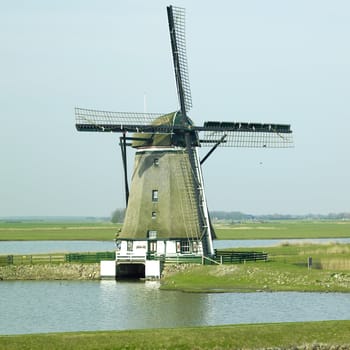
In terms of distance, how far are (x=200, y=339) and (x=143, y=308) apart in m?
14.3

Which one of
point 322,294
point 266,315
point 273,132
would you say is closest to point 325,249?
point 273,132

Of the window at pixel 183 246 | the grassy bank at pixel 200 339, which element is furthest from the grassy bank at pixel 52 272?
the grassy bank at pixel 200 339

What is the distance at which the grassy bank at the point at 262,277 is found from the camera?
167 ft

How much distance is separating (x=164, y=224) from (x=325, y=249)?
64.4 ft

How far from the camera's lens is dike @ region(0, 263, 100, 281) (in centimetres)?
6147

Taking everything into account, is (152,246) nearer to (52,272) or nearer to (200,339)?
(52,272)

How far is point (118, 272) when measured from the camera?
6134 centimetres

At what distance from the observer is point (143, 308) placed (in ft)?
148

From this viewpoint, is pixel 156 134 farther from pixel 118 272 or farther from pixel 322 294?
pixel 322 294

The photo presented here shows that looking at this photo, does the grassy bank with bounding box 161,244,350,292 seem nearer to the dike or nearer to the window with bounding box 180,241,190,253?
the window with bounding box 180,241,190,253

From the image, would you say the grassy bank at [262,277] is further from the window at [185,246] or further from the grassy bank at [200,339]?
the grassy bank at [200,339]

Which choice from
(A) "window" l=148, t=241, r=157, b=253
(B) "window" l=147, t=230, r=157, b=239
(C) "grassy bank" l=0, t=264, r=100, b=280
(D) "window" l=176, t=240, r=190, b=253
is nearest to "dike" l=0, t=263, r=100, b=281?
(C) "grassy bank" l=0, t=264, r=100, b=280

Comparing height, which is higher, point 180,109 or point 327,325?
point 180,109

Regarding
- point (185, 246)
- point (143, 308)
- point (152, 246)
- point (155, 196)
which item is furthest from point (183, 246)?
point (143, 308)
